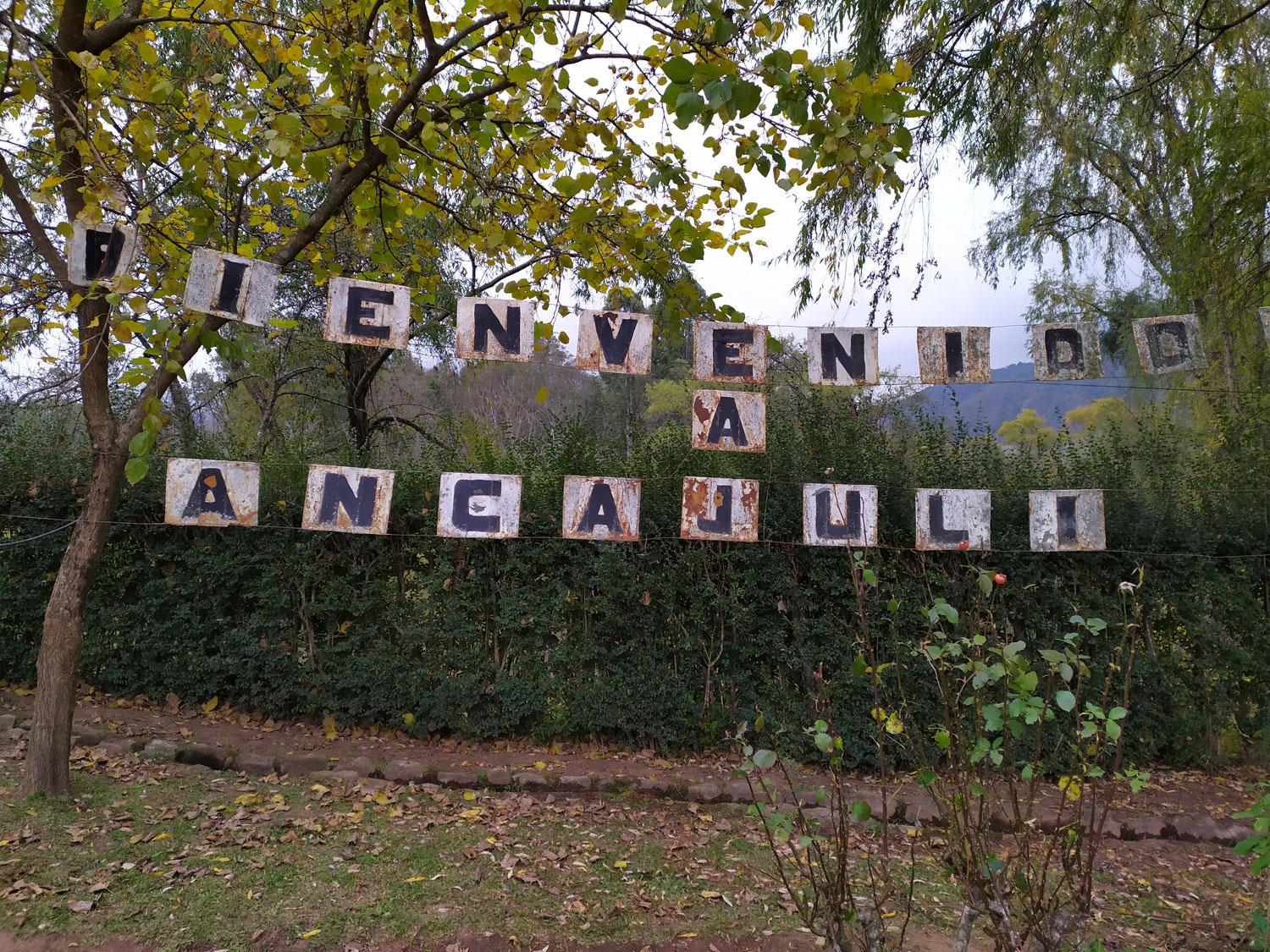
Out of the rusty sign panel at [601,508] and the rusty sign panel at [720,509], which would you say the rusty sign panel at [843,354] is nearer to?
the rusty sign panel at [720,509]

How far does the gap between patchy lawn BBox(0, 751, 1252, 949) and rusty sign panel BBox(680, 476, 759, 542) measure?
6.08 ft

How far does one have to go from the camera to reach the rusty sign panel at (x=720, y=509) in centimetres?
507

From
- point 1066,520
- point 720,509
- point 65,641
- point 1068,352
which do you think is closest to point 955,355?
point 1068,352

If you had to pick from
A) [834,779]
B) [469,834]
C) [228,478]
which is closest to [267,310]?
[228,478]

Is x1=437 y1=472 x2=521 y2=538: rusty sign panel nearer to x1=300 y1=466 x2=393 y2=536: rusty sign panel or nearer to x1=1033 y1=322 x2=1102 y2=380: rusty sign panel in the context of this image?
x1=300 y1=466 x2=393 y2=536: rusty sign panel

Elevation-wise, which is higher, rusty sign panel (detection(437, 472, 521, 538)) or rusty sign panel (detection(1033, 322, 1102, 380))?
rusty sign panel (detection(1033, 322, 1102, 380))

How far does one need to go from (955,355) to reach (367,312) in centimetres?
370

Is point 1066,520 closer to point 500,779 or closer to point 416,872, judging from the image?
point 500,779

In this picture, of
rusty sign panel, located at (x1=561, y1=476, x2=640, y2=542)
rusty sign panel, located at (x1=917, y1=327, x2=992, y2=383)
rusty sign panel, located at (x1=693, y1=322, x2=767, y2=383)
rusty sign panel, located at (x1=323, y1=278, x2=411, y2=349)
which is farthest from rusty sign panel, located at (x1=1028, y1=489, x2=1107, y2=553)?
rusty sign panel, located at (x1=323, y1=278, x2=411, y2=349)

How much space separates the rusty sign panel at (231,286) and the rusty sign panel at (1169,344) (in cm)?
522

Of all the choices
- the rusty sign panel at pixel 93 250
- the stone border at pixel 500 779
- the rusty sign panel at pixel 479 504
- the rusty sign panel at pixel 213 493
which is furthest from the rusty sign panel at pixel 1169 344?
the rusty sign panel at pixel 93 250

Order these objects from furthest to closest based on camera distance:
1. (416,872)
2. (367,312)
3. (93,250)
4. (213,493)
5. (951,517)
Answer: (951,517) < (213,493) < (367,312) < (93,250) < (416,872)

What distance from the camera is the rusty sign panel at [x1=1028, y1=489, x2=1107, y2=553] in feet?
A: 17.3

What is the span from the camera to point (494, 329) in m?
4.50
